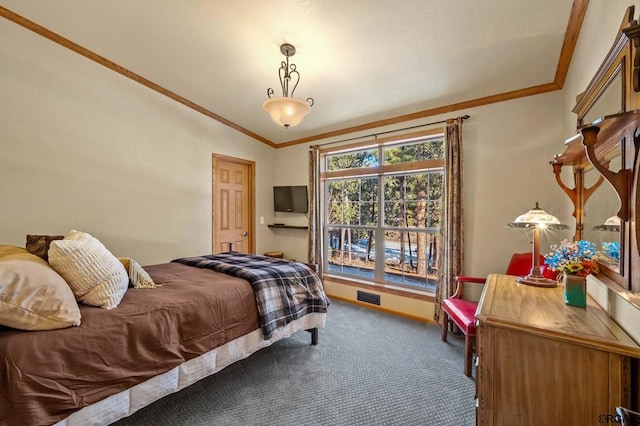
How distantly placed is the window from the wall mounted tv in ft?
1.18

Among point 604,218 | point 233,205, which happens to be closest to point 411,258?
point 604,218

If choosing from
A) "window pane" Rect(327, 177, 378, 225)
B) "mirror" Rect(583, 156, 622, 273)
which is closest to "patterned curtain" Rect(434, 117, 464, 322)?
"window pane" Rect(327, 177, 378, 225)

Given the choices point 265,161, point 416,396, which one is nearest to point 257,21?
point 265,161

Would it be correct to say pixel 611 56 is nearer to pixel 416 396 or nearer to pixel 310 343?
pixel 416 396

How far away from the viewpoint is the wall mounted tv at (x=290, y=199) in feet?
14.8

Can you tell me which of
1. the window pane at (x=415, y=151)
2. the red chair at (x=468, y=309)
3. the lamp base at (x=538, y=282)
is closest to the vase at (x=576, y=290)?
the lamp base at (x=538, y=282)

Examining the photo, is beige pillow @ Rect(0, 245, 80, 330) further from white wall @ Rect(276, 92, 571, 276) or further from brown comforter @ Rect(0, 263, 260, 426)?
white wall @ Rect(276, 92, 571, 276)

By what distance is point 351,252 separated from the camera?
4.21 meters

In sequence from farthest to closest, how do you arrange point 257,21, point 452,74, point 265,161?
1. point 265,161
2. point 452,74
3. point 257,21

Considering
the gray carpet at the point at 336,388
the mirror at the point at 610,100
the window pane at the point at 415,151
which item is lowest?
the gray carpet at the point at 336,388

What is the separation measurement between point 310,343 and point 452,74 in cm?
298

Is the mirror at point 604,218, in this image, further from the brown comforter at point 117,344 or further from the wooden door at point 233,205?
the wooden door at point 233,205

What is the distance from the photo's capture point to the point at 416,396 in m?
1.96

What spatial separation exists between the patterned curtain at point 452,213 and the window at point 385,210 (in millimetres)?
229
